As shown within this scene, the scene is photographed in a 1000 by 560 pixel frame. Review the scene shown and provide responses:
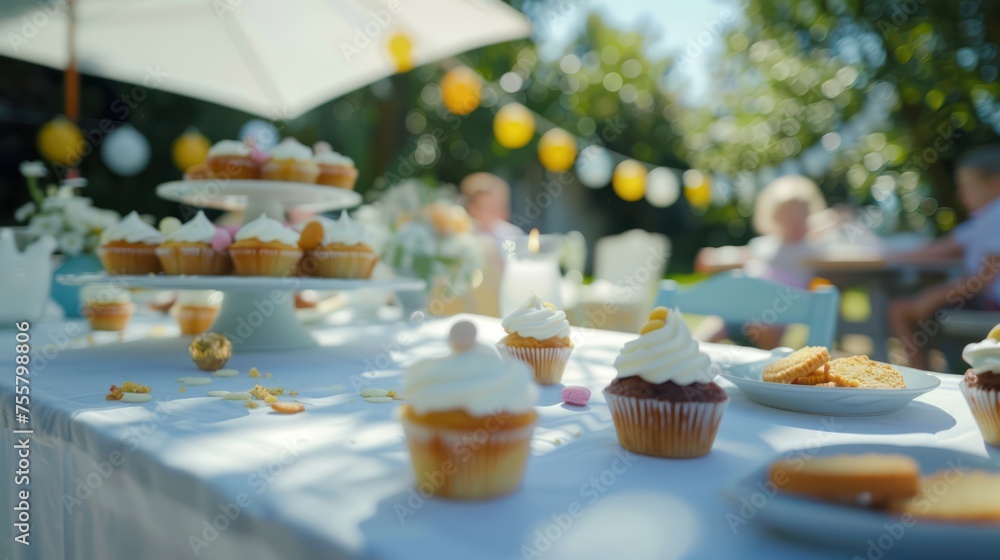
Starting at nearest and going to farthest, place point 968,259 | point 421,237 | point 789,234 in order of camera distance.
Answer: point 421,237, point 968,259, point 789,234

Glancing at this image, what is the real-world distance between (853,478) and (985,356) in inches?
19.1

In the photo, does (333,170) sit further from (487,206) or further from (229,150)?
(487,206)

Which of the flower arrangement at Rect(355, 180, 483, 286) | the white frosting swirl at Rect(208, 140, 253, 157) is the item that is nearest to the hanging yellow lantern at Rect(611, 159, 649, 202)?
the flower arrangement at Rect(355, 180, 483, 286)

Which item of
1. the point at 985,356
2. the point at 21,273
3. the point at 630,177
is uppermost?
the point at 630,177

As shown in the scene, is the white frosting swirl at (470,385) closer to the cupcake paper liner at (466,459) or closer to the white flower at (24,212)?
the cupcake paper liner at (466,459)

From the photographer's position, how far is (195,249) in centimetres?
162

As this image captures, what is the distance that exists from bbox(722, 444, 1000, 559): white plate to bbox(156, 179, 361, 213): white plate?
1.55 m

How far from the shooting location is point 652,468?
0.77 metres

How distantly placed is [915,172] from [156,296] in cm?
652

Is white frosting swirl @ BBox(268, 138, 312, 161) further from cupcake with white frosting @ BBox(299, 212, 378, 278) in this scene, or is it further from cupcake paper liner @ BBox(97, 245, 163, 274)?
cupcake paper liner @ BBox(97, 245, 163, 274)

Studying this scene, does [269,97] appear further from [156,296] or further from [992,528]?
[992,528]

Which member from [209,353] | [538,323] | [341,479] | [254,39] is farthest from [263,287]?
[254,39]

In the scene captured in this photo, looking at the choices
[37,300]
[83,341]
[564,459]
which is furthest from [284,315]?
[564,459]

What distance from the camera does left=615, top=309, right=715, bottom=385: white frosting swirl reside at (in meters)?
0.81
